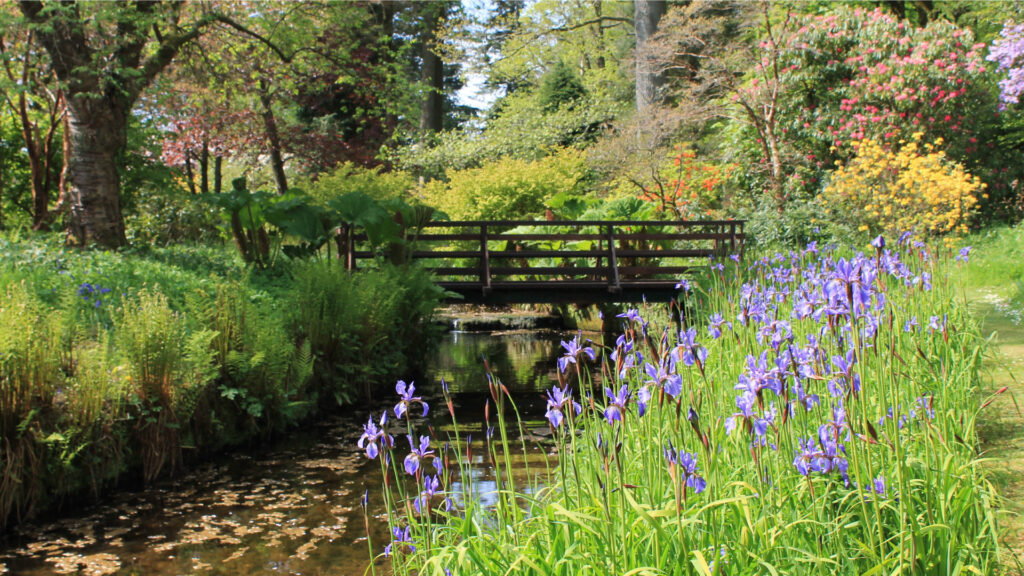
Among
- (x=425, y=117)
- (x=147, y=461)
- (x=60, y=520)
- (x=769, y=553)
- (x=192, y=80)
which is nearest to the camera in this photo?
(x=769, y=553)

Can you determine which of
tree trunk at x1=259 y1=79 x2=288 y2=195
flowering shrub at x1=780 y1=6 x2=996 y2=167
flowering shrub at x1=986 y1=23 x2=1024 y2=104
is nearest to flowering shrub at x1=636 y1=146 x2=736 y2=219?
flowering shrub at x1=780 y1=6 x2=996 y2=167

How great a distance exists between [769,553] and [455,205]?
14634mm

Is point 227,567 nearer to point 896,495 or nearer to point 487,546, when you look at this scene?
point 487,546

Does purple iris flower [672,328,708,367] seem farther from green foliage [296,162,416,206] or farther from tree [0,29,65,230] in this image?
green foliage [296,162,416,206]

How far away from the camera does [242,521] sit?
4246mm

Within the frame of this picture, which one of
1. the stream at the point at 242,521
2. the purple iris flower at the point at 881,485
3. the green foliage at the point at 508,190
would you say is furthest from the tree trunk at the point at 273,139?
the purple iris flower at the point at 881,485

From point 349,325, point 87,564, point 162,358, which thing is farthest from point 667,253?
point 87,564

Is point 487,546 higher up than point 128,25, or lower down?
lower down

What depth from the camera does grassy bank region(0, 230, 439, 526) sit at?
4242mm

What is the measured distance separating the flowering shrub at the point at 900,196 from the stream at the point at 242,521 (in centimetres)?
687

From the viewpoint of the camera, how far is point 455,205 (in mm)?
16141

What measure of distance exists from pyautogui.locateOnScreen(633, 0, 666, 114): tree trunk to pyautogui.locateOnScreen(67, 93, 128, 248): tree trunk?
10309mm

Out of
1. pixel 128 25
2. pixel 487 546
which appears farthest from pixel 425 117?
pixel 487 546

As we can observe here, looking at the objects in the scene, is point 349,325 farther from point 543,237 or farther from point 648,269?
point 648,269
